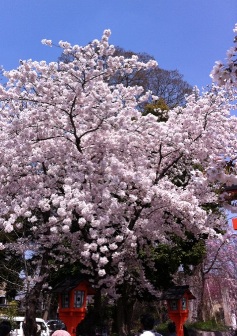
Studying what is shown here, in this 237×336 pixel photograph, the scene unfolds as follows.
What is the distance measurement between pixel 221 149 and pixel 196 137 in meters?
0.85

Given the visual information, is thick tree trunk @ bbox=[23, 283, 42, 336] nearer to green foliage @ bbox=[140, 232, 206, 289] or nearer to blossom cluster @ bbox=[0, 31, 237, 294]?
blossom cluster @ bbox=[0, 31, 237, 294]

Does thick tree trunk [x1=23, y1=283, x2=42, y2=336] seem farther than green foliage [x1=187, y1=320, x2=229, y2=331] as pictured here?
No

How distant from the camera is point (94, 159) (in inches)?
375

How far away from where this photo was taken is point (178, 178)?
11961 mm

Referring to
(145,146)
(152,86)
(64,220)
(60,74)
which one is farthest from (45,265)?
(152,86)

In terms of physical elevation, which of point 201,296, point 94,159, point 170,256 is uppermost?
point 94,159

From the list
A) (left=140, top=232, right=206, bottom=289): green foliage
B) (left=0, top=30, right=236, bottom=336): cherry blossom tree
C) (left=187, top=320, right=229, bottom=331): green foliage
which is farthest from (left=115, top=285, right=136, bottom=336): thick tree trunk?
(left=187, top=320, right=229, bottom=331): green foliage

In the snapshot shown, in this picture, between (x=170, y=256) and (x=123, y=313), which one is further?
(x=170, y=256)

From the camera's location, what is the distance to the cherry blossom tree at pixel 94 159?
877cm

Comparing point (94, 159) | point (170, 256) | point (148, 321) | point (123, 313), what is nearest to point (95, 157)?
point (94, 159)

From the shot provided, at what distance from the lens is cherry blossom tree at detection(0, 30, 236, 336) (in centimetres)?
877

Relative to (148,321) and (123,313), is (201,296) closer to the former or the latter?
(123,313)

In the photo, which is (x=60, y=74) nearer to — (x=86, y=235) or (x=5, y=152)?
(x=5, y=152)

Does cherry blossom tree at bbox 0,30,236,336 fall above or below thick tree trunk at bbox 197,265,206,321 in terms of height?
above
